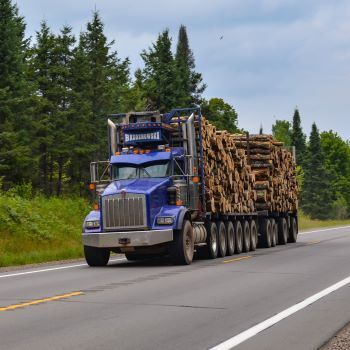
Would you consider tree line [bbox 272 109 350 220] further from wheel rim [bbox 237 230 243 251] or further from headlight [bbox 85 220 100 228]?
headlight [bbox 85 220 100 228]

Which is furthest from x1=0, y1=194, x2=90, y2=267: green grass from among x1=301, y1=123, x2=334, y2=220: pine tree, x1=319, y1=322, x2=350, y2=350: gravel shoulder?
x1=301, y1=123, x2=334, y2=220: pine tree

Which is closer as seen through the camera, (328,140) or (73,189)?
(73,189)

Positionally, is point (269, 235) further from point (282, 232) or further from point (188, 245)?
point (188, 245)

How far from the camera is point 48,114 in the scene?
49156 mm

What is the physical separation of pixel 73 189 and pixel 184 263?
3709 cm

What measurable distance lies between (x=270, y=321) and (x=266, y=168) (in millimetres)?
20027

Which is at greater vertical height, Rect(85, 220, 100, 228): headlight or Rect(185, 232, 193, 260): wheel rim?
Rect(85, 220, 100, 228): headlight

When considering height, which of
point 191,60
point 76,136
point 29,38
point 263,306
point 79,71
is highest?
point 191,60

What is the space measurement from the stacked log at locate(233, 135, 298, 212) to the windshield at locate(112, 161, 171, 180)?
26.5 feet

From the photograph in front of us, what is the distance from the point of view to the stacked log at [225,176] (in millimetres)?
21875

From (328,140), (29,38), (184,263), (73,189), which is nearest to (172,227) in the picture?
(184,263)

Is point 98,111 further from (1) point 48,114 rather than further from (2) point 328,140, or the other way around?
(2) point 328,140

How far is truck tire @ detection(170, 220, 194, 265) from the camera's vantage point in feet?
60.7

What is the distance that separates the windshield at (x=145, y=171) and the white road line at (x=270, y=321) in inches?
281
